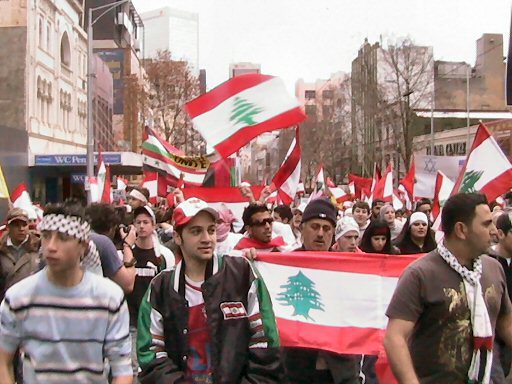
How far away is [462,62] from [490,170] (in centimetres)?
7209

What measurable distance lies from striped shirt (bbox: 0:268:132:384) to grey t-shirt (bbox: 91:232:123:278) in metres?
1.80

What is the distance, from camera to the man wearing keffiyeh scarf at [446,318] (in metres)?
3.72

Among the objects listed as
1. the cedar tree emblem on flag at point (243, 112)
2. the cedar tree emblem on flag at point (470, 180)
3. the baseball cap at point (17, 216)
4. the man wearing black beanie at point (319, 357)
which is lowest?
the man wearing black beanie at point (319, 357)

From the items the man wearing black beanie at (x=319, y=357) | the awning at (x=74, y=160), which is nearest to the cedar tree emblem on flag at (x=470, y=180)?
the man wearing black beanie at (x=319, y=357)

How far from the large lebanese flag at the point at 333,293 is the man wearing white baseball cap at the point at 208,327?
188 centimetres

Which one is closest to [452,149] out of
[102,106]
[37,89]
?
[102,106]

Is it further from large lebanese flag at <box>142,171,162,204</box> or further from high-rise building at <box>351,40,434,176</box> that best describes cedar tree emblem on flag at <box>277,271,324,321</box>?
high-rise building at <box>351,40,434,176</box>

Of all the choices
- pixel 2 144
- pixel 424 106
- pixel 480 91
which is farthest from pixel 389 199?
pixel 480 91

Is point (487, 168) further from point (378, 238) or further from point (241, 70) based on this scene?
point (241, 70)

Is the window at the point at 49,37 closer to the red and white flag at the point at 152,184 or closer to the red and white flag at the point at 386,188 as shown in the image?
the red and white flag at the point at 152,184

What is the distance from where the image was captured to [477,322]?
146 inches

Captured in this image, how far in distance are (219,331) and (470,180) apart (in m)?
Answer: 4.41

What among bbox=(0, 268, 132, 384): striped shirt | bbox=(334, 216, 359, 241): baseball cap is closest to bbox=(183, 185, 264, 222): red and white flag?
bbox=(334, 216, 359, 241): baseball cap

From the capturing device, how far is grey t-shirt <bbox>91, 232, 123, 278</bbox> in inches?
211
